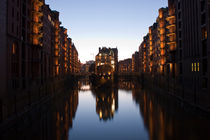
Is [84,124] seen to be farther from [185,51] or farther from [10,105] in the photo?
[185,51]

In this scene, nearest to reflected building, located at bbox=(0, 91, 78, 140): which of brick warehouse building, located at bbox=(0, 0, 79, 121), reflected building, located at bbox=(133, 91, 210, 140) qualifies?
brick warehouse building, located at bbox=(0, 0, 79, 121)

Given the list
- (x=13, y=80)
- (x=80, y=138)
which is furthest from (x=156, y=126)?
(x=13, y=80)

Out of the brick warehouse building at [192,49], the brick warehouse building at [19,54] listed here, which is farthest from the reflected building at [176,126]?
the brick warehouse building at [19,54]

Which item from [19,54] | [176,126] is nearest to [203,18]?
[176,126]

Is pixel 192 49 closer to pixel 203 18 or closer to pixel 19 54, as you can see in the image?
pixel 203 18

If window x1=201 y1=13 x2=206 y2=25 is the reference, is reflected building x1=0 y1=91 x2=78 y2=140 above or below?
below

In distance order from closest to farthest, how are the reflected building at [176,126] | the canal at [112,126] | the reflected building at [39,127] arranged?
the reflected building at [176,126] → the reflected building at [39,127] → the canal at [112,126]

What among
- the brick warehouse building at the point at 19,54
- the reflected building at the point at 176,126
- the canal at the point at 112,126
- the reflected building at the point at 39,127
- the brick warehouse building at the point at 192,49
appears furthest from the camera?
the brick warehouse building at the point at 192,49

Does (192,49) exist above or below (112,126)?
above

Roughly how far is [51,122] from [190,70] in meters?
34.3

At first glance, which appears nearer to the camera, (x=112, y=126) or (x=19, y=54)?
(x=112, y=126)

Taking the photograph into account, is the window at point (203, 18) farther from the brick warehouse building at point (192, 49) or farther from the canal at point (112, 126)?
the canal at point (112, 126)

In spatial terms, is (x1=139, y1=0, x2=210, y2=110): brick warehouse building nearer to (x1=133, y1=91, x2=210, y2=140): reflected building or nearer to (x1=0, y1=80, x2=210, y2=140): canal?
(x1=133, y1=91, x2=210, y2=140): reflected building

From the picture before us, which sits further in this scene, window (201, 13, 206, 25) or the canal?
window (201, 13, 206, 25)
